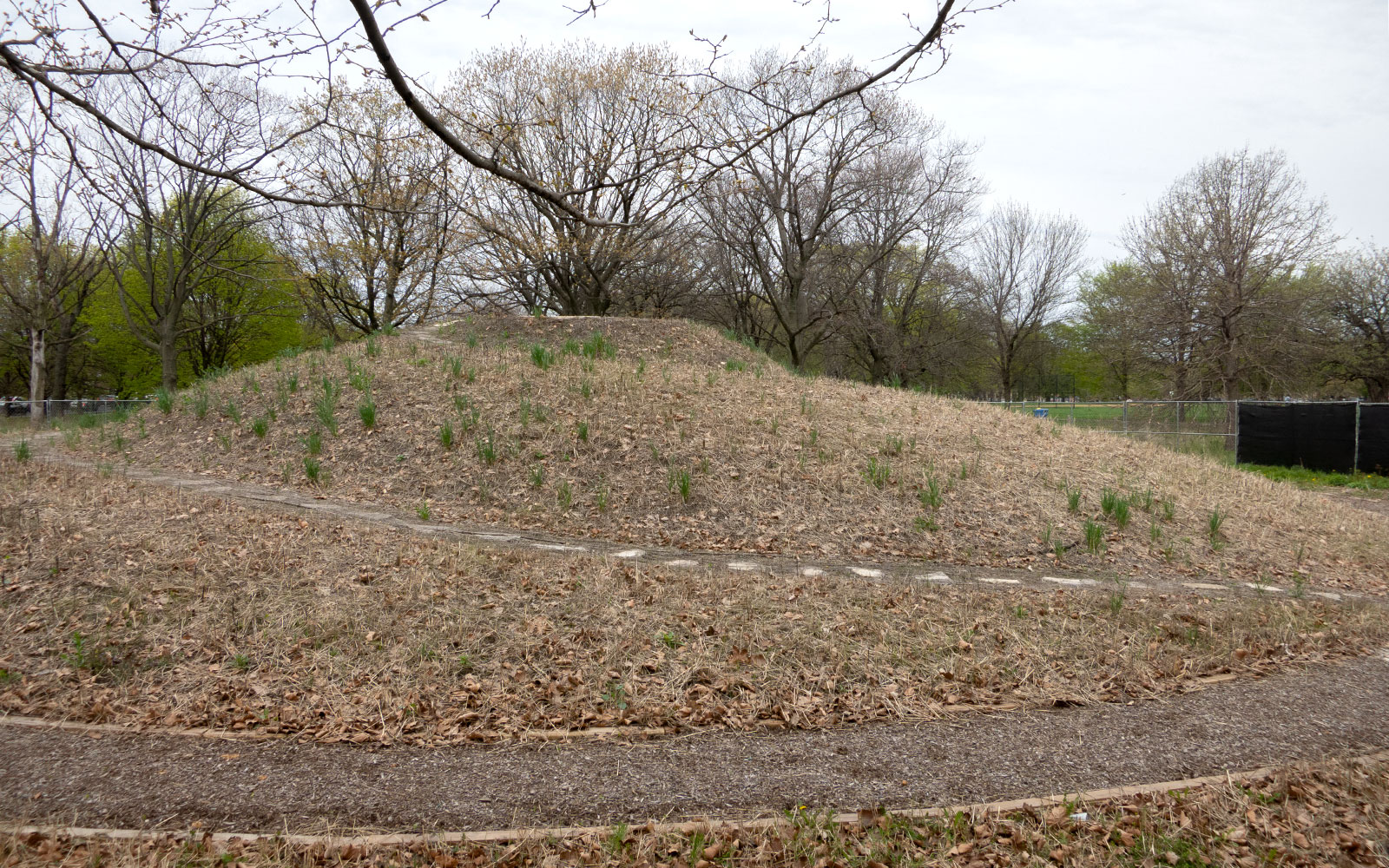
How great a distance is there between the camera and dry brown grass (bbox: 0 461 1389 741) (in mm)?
3875

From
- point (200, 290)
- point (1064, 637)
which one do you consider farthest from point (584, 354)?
point (200, 290)

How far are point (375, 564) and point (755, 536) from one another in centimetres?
341

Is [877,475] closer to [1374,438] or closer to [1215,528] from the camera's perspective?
[1215,528]

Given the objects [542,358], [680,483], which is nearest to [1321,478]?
[680,483]

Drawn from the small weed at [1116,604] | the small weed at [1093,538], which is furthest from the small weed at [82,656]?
the small weed at [1093,538]

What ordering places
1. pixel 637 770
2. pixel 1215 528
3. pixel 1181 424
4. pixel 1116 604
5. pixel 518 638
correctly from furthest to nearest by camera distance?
1. pixel 1181 424
2. pixel 1215 528
3. pixel 1116 604
4. pixel 518 638
5. pixel 637 770

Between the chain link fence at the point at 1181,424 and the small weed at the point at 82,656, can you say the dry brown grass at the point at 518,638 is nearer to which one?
the small weed at the point at 82,656

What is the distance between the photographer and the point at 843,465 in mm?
8516

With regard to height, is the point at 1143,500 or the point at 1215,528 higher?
the point at 1143,500

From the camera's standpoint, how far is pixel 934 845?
280 cm

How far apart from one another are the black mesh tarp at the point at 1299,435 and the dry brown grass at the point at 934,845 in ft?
50.7

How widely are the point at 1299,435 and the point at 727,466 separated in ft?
46.6

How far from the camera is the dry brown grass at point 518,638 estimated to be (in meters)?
3.88

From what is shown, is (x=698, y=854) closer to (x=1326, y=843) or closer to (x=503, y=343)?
(x=1326, y=843)
